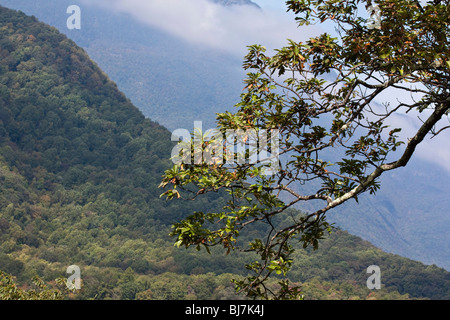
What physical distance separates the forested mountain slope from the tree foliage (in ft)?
134

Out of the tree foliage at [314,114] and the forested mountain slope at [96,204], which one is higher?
the forested mountain slope at [96,204]

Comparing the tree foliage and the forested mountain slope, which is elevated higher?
the forested mountain slope

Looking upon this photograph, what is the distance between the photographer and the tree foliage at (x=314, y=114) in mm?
4445

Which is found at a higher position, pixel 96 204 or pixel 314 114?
pixel 96 204

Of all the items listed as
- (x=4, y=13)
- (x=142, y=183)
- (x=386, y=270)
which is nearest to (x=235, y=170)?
(x=386, y=270)

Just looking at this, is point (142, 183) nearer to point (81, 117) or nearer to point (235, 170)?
point (81, 117)

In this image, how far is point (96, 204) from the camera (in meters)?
66.7

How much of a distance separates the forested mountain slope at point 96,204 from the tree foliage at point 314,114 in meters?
41.0

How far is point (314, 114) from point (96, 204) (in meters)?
63.9

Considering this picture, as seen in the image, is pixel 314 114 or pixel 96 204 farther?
pixel 96 204

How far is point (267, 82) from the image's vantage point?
510 centimetres

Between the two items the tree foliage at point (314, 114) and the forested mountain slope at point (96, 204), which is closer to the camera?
the tree foliage at point (314, 114)

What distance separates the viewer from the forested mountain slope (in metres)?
52.1

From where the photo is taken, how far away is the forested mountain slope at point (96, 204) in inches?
2051
